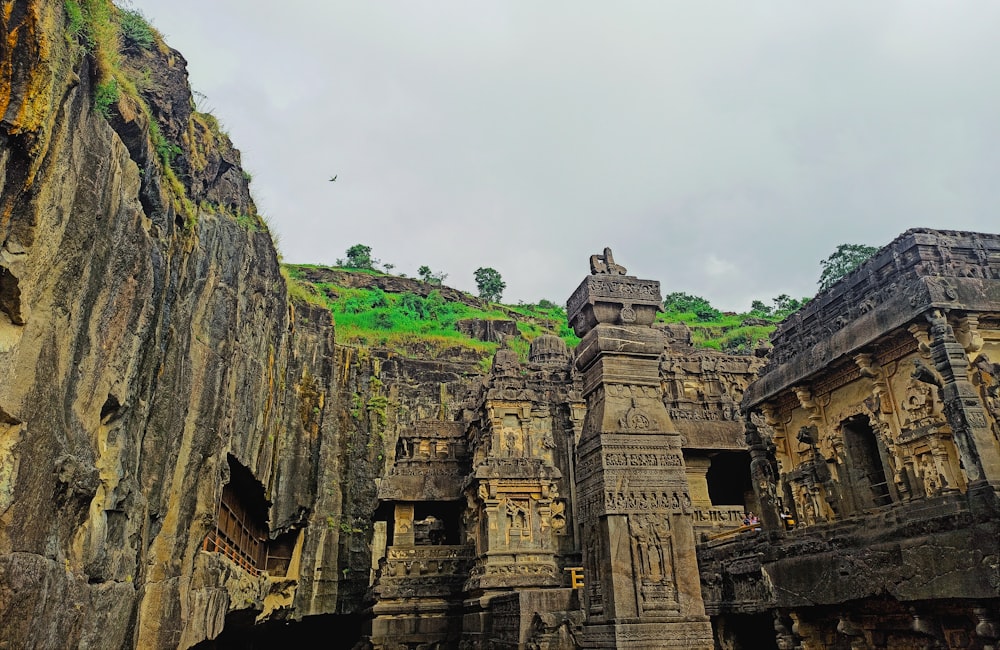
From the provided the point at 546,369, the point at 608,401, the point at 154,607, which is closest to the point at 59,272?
the point at 154,607

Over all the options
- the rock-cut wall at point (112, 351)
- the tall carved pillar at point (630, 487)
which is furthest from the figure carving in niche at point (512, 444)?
the tall carved pillar at point (630, 487)

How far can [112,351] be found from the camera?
5859 mm

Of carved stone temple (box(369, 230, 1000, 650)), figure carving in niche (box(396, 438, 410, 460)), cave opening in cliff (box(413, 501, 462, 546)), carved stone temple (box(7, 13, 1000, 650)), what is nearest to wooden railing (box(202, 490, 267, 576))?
carved stone temple (box(7, 13, 1000, 650))

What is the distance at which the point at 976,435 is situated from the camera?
8.59 meters

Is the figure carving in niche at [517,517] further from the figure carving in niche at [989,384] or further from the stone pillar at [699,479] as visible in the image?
the figure carving in niche at [989,384]

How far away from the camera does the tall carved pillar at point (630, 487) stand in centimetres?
678

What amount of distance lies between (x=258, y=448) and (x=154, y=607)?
17.4 feet

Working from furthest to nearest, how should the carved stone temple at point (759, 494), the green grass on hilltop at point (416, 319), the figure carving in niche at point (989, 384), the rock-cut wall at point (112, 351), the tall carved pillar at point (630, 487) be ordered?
the green grass on hilltop at point (416, 319) < the figure carving in niche at point (989, 384) < the carved stone temple at point (759, 494) < the tall carved pillar at point (630, 487) < the rock-cut wall at point (112, 351)

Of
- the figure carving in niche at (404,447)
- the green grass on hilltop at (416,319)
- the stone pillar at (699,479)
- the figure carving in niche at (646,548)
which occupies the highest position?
the green grass on hilltop at (416,319)

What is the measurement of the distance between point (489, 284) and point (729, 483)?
5349cm

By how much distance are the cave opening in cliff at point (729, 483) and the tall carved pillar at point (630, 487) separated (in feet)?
54.0

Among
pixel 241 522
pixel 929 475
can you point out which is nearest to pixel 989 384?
pixel 929 475

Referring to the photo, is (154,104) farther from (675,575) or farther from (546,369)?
(546,369)

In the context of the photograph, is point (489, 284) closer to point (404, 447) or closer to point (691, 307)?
point (691, 307)
